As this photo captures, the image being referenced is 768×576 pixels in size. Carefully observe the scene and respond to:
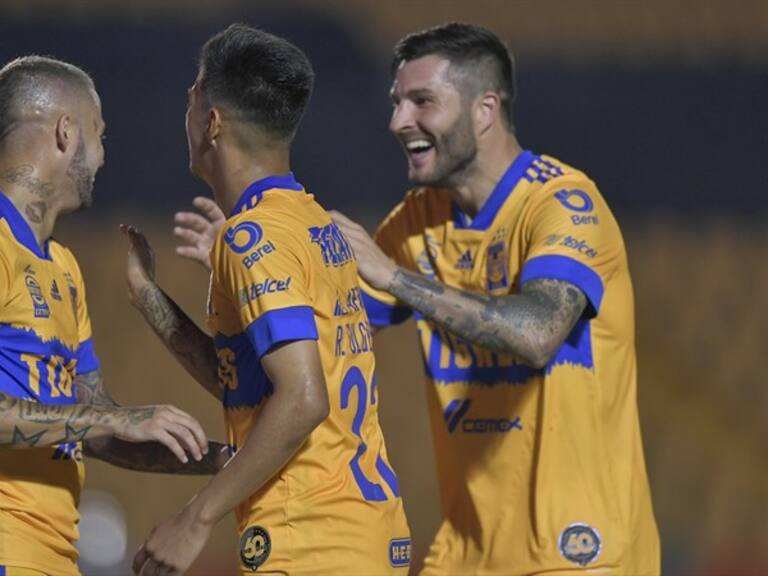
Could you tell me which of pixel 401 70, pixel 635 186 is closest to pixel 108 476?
pixel 635 186

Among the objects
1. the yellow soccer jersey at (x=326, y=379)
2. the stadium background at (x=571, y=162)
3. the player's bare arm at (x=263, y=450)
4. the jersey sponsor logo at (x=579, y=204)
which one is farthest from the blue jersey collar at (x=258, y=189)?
the stadium background at (x=571, y=162)

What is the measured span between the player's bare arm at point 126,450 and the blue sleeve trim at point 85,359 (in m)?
0.01

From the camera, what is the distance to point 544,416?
356 centimetres

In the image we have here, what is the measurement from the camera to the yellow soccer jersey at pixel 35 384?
114 inches

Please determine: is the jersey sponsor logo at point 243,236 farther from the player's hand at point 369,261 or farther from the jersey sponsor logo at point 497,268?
the jersey sponsor logo at point 497,268

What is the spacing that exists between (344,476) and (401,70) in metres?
1.61

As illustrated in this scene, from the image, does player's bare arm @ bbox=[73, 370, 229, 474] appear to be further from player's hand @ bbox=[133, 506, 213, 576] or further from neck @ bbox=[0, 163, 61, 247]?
player's hand @ bbox=[133, 506, 213, 576]

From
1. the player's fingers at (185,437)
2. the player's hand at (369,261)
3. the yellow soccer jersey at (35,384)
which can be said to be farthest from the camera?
the player's hand at (369,261)

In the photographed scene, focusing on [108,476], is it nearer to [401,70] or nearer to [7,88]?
[401,70]

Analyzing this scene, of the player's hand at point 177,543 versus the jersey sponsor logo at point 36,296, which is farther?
the jersey sponsor logo at point 36,296

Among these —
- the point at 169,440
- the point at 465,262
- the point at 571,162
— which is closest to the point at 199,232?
the point at 465,262

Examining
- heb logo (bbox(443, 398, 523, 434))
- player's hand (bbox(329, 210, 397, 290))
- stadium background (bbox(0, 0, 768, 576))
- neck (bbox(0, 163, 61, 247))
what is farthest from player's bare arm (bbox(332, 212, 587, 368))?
stadium background (bbox(0, 0, 768, 576))

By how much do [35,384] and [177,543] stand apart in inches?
20.4

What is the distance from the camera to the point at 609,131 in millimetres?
8328
